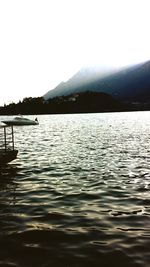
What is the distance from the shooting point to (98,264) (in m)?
9.90

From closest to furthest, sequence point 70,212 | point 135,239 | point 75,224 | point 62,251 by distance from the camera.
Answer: point 62,251 < point 135,239 < point 75,224 < point 70,212

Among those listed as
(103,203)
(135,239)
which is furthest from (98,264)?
(103,203)

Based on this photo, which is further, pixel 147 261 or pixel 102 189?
pixel 102 189

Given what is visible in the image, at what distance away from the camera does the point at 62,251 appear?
10.8 metres

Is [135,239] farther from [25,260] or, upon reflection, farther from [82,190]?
[82,190]

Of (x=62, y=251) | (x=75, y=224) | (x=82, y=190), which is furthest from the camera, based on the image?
(x=82, y=190)

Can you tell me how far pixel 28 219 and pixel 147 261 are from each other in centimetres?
597

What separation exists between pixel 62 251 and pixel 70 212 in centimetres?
413

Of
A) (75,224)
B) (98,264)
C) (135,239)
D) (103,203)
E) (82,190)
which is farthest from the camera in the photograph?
(82,190)

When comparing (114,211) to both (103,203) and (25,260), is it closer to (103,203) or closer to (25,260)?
(103,203)

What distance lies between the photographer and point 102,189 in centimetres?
1919

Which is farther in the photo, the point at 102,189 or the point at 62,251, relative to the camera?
the point at 102,189

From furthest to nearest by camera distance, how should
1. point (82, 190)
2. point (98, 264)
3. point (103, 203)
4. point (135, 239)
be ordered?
1. point (82, 190)
2. point (103, 203)
3. point (135, 239)
4. point (98, 264)

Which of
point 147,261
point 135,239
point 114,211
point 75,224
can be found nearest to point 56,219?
point 75,224
